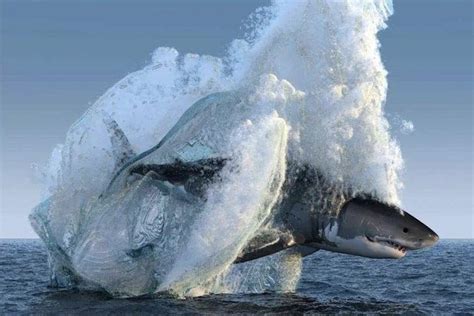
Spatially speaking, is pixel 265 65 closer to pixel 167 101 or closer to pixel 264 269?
pixel 167 101

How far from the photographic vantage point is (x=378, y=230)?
17.0 m

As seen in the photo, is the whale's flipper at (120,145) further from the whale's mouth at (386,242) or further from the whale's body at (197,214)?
the whale's mouth at (386,242)

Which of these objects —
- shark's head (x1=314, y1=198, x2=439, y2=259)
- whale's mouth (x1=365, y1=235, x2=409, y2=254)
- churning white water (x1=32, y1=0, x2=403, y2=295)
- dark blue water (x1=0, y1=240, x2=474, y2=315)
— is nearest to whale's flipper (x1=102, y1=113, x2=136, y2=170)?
churning white water (x1=32, y1=0, x2=403, y2=295)

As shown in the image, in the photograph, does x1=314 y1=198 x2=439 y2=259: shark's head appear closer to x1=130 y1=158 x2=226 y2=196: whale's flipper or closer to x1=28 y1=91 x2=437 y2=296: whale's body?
x1=28 y1=91 x2=437 y2=296: whale's body

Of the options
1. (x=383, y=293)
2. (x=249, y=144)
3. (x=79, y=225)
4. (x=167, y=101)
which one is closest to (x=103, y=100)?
(x=167, y=101)

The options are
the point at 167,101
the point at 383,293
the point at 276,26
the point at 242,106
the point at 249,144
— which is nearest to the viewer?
the point at 249,144

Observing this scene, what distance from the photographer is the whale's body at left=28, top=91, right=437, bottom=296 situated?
16469 mm

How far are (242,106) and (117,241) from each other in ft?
16.5

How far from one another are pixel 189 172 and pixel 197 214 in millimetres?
1119

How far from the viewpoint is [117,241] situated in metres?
17.5

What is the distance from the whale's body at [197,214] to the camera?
16469mm

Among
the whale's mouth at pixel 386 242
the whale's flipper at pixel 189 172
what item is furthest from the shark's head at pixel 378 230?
the whale's flipper at pixel 189 172

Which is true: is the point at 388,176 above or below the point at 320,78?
below

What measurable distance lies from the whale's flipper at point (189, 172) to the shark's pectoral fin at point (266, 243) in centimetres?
201
